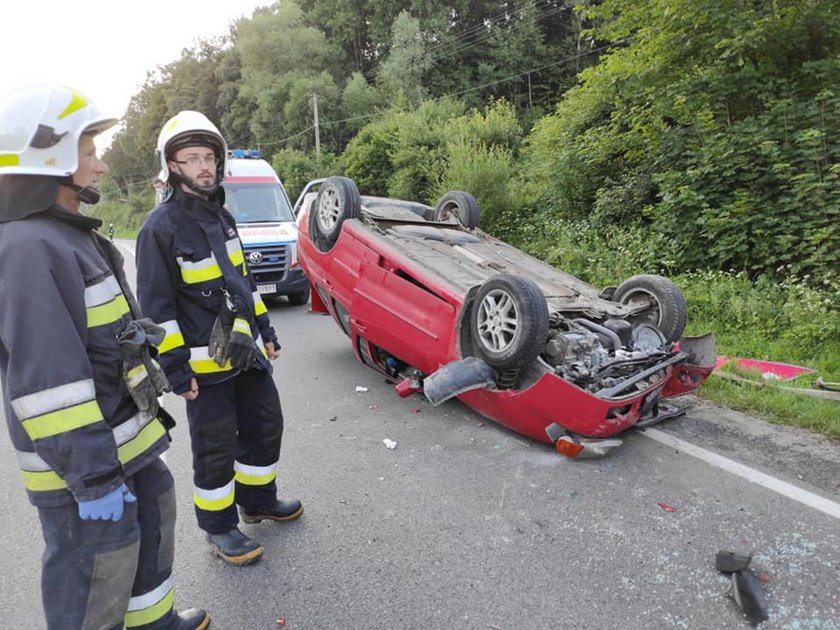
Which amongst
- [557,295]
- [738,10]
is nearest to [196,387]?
[557,295]

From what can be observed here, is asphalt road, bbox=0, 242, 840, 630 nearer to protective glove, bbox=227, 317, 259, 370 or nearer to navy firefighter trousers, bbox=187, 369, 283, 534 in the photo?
navy firefighter trousers, bbox=187, 369, 283, 534

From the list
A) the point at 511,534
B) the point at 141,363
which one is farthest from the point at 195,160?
the point at 511,534

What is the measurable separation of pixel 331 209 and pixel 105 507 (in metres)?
3.87

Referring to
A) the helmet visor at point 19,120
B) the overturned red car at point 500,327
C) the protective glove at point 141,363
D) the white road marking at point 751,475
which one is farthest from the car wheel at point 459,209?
the helmet visor at point 19,120

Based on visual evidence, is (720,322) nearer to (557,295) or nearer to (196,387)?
(557,295)

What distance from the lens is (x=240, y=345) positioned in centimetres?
249

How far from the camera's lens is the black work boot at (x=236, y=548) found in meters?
2.59

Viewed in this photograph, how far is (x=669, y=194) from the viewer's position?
752 cm

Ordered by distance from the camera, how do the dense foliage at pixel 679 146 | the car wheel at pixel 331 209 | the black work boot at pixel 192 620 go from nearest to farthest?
the black work boot at pixel 192 620
the car wheel at pixel 331 209
the dense foliage at pixel 679 146

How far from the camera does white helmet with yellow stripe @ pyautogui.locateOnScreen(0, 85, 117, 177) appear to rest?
1.52 m

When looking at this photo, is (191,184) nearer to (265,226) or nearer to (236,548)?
(236,548)

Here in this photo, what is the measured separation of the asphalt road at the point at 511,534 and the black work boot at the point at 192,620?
0.09 meters

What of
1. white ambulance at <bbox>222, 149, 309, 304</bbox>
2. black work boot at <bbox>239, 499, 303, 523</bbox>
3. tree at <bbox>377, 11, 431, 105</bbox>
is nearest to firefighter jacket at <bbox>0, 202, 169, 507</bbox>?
black work boot at <bbox>239, 499, 303, 523</bbox>

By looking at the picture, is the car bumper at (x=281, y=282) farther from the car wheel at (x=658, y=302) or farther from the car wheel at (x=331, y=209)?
the car wheel at (x=658, y=302)
